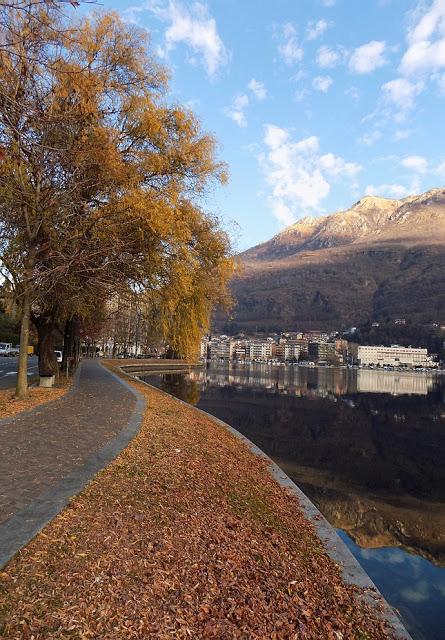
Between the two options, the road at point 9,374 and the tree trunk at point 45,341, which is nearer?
the tree trunk at point 45,341

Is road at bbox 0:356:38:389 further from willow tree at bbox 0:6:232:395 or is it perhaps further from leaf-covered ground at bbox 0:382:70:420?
willow tree at bbox 0:6:232:395

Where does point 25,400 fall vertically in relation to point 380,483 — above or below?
above

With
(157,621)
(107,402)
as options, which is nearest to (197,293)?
(107,402)

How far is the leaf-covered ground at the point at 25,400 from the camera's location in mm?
13791

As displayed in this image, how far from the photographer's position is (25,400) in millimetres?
16016

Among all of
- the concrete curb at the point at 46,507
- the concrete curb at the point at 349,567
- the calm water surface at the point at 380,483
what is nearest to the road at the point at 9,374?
the calm water surface at the point at 380,483

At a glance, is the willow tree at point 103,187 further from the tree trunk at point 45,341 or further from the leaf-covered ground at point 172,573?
the leaf-covered ground at point 172,573

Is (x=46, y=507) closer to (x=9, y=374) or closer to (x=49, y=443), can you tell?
(x=49, y=443)

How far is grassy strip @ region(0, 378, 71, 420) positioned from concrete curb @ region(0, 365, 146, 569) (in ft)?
17.4

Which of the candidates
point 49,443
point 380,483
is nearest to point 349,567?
point 49,443

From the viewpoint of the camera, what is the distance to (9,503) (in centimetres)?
605

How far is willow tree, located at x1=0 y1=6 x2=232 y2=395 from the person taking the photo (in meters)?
14.2

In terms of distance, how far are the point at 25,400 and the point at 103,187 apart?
748cm

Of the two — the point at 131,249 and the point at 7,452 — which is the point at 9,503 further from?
the point at 131,249
